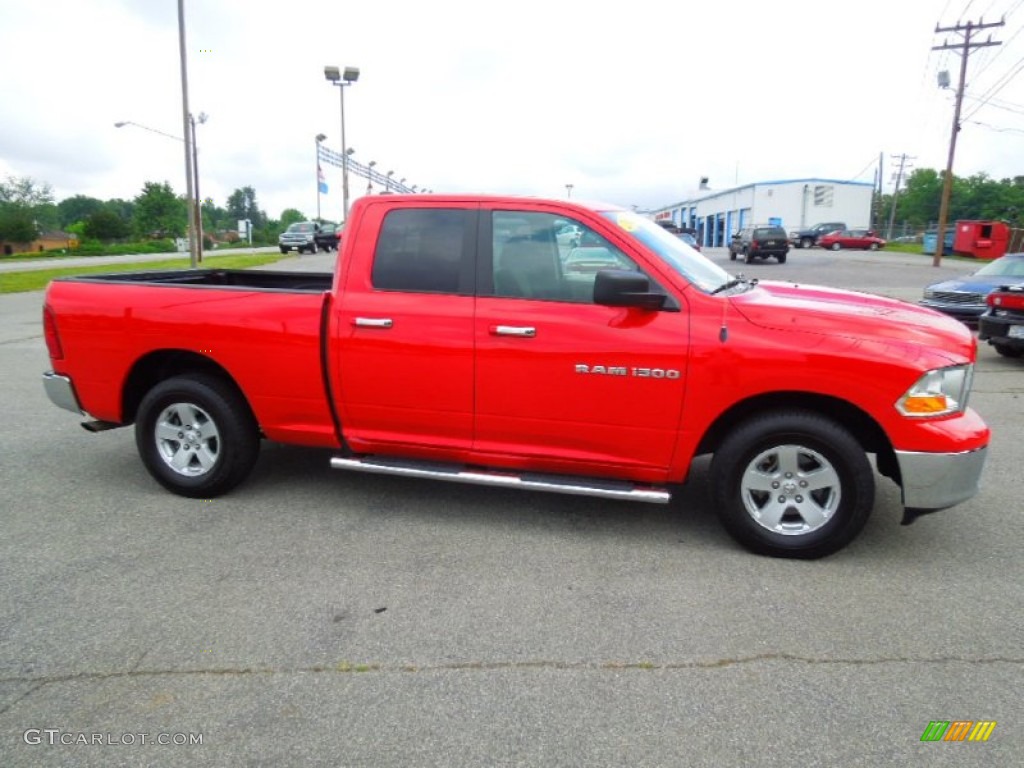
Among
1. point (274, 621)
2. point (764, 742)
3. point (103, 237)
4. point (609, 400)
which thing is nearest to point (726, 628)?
point (764, 742)

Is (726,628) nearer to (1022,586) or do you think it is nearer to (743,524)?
(743,524)

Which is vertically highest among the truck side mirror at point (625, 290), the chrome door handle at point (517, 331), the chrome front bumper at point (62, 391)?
the truck side mirror at point (625, 290)

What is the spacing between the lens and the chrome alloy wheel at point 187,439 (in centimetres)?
473

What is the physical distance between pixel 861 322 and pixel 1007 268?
39.3 ft

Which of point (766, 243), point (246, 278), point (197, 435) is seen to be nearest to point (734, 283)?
point (197, 435)

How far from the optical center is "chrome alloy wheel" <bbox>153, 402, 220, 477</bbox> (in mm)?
4730

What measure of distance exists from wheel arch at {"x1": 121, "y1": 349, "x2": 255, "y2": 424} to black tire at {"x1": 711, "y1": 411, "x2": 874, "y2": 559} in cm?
302

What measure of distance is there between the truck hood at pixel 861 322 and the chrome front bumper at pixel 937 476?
0.51 meters

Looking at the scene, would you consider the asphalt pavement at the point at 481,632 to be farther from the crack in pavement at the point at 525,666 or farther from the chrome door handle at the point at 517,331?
the chrome door handle at the point at 517,331

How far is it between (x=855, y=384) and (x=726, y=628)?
4.58 ft

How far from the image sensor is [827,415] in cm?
390

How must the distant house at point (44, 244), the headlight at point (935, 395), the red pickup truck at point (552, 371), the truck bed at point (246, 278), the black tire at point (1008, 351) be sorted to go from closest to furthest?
the headlight at point (935, 395) < the red pickup truck at point (552, 371) < the truck bed at point (246, 278) < the black tire at point (1008, 351) < the distant house at point (44, 244)

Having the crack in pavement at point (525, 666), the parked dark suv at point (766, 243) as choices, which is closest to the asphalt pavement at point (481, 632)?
the crack in pavement at point (525, 666)

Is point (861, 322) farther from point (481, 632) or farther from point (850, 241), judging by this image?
point (850, 241)
